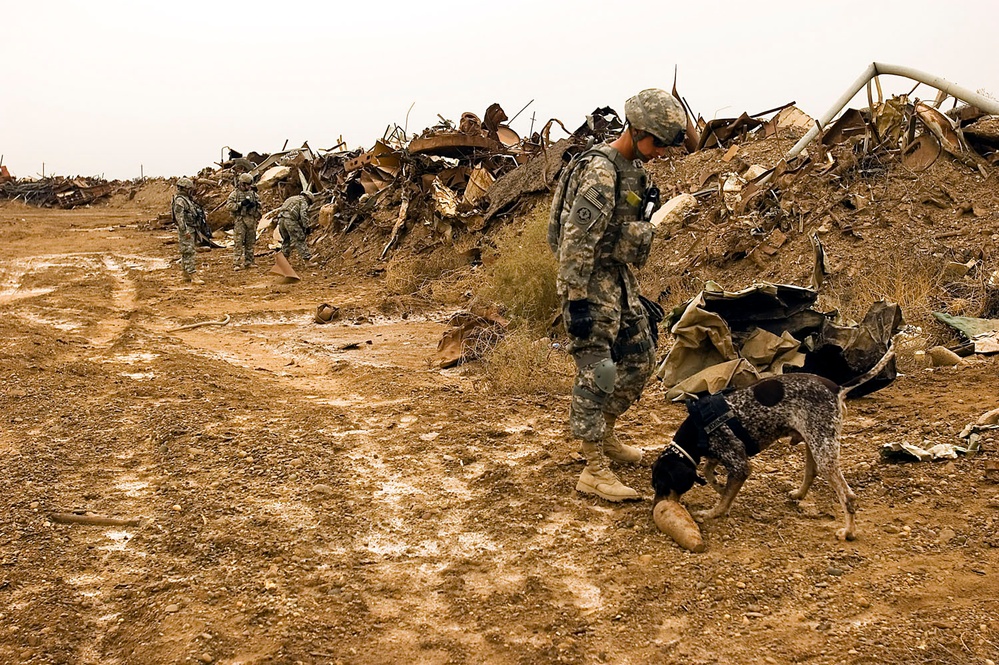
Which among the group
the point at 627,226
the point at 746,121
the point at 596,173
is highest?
the point at 746,121

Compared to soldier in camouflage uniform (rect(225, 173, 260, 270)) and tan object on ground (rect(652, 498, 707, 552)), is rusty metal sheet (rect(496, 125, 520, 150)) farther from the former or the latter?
tan object on ground (rect(652, 498, 707, 552))

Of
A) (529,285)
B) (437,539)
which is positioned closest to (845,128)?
(529,285)

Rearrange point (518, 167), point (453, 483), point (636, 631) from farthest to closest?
point (518, 167)
point (453, 483)
point (636, 631)

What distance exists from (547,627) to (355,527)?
123 centimetres

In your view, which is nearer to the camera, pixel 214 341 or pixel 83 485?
pixel 83 485

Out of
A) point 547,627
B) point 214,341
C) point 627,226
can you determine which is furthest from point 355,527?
point 214,341

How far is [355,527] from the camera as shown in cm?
371

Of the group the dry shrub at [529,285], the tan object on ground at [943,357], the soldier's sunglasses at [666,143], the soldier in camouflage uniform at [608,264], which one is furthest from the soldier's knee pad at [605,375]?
the dry shrub at [529,285]

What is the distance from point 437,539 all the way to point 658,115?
213 cm

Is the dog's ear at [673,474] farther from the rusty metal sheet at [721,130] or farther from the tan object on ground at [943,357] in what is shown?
the rusty metal sheet at [721,130]

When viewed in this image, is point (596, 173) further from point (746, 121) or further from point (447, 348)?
point (746, 121)

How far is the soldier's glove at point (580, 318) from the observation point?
3.65m

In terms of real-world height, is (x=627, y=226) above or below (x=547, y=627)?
above

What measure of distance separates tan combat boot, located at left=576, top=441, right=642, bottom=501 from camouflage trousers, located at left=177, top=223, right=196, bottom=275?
1120 cm
